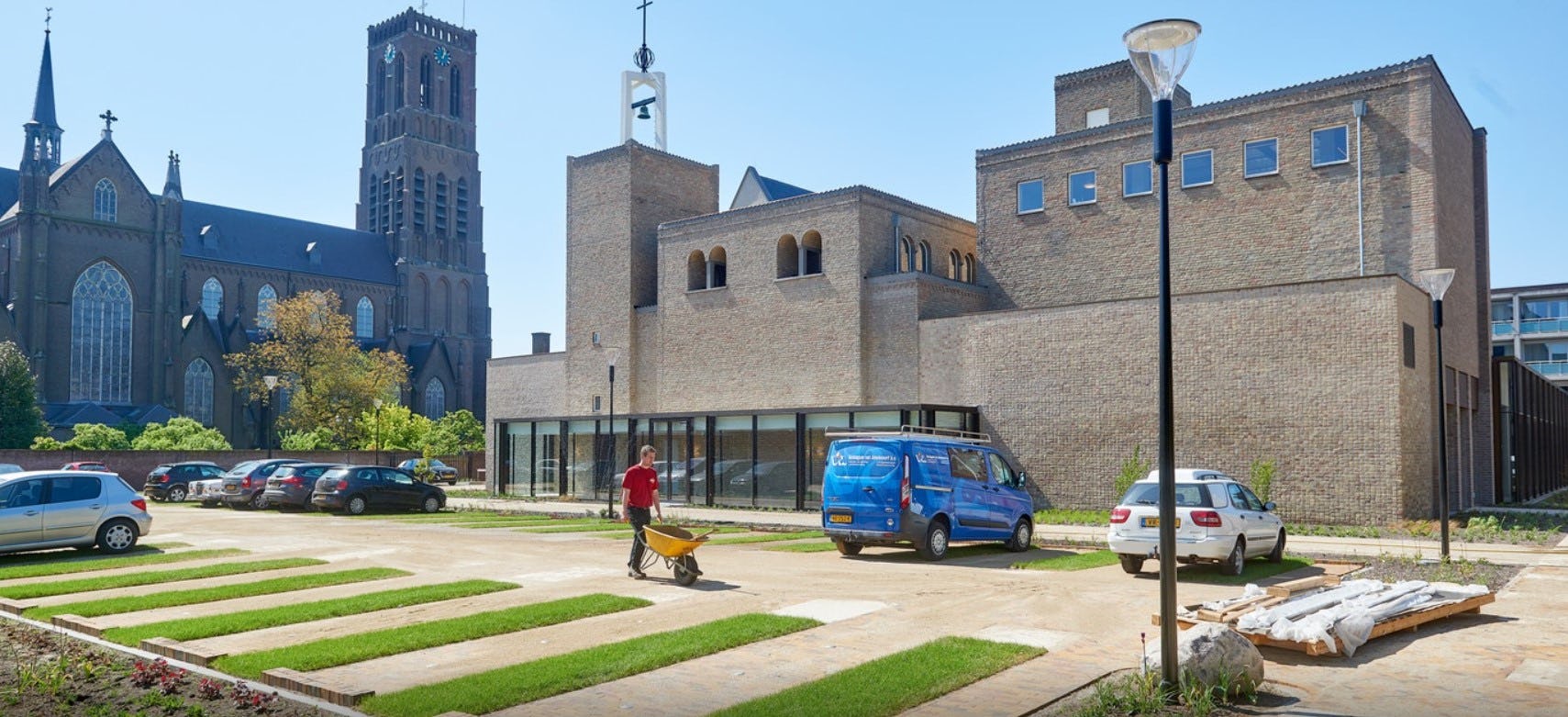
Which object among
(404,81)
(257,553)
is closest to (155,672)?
(257,553)

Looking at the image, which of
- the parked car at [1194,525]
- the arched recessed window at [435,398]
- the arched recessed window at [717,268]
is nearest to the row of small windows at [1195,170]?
the arched recessed window at [717,268]

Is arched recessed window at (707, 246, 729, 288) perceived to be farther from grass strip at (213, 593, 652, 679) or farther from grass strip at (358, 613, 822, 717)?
grass strip at (358, 613, 822, 717)

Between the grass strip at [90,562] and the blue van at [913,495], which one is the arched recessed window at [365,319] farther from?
the blue van at [913,495]

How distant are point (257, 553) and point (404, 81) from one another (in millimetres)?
89437

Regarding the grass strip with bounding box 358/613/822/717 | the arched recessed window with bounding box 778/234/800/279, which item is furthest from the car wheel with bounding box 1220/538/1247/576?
the arched recessed window with bounding box 778/234/800/279

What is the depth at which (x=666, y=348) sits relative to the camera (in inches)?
1534

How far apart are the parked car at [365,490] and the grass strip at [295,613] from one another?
691 inches

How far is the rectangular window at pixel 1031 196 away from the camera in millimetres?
34562

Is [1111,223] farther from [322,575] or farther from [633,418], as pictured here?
[322,575]

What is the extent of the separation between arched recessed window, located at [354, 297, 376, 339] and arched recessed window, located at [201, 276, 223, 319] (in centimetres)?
1174

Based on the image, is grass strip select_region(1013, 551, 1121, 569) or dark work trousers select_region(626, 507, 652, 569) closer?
dark work trousers select_region(626, 507, 652, 569)

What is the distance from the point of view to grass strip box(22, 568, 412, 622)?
38.5 feet

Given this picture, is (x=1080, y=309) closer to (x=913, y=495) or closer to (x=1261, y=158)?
(x=1261, y=158)

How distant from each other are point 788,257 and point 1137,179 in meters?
10.9
